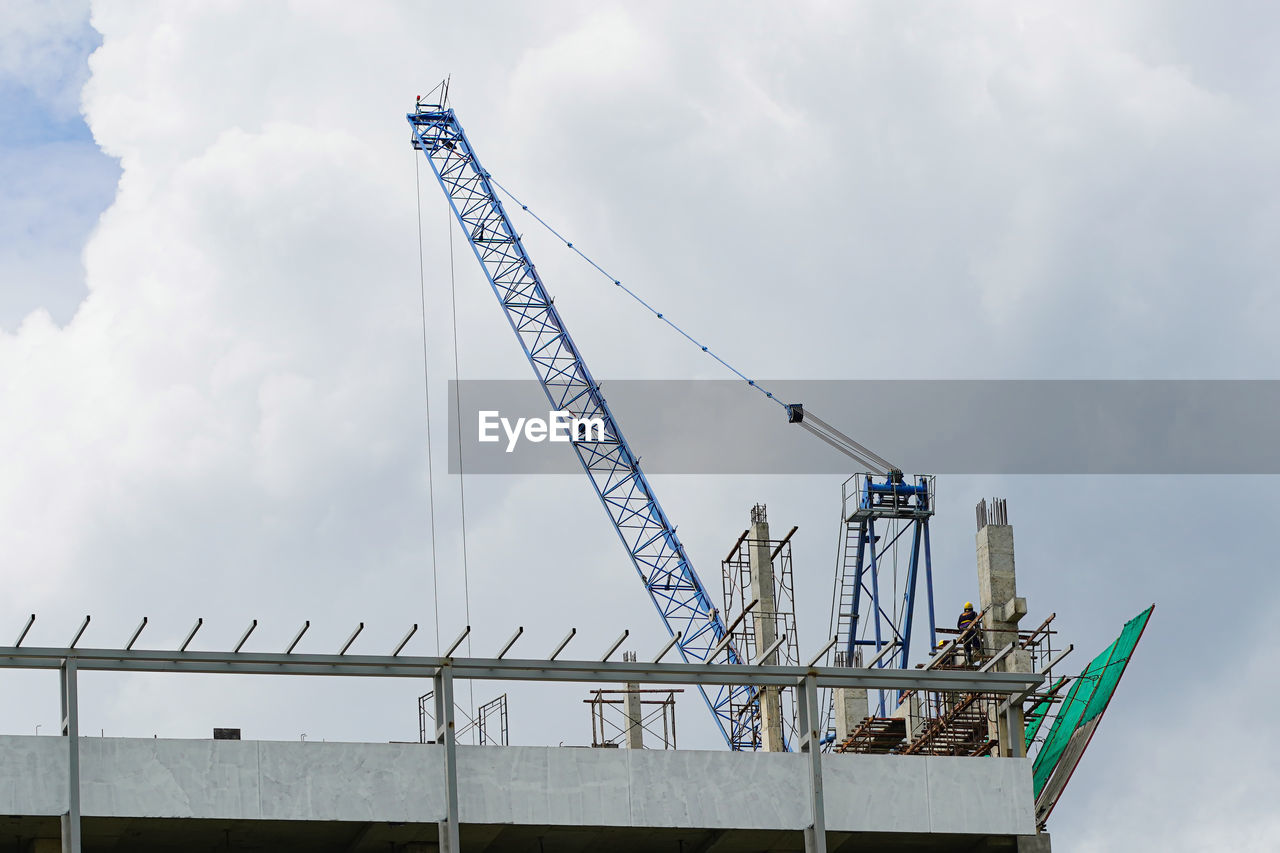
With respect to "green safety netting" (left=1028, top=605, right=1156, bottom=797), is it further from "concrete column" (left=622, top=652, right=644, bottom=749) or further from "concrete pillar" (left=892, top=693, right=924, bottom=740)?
"concrete column" (left=622, top=652, right=644, bottom=749)

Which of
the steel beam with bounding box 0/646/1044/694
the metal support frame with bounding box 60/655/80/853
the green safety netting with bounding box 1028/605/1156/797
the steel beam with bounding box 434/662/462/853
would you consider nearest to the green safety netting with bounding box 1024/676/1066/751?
the green safety netting with bounding box 1028/605/1156/797

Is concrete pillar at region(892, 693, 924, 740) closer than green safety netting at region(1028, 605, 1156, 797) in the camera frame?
No

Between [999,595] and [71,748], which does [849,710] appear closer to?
[999,595]

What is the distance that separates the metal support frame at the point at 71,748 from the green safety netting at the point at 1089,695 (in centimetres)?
2952

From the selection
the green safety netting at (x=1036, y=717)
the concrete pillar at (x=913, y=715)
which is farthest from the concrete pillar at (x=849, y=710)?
the green safety netting at (x=1036, y=717)

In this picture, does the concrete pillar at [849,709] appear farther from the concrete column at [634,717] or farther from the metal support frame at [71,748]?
the metal support frame at [71,748]

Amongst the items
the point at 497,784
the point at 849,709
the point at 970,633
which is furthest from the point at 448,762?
the point at 849,709

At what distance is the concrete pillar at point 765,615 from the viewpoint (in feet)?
211

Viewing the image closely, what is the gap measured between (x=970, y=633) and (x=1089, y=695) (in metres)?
3.68

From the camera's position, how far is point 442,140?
116938mm

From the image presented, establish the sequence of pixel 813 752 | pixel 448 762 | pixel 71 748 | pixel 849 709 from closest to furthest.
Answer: pixel 71 748
pixel 448 762
pixel 813 752
pixel 849 709

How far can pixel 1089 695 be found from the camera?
59.2 m

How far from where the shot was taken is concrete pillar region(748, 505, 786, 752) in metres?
64.4

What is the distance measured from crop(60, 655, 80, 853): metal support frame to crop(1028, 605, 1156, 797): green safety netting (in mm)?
29517
